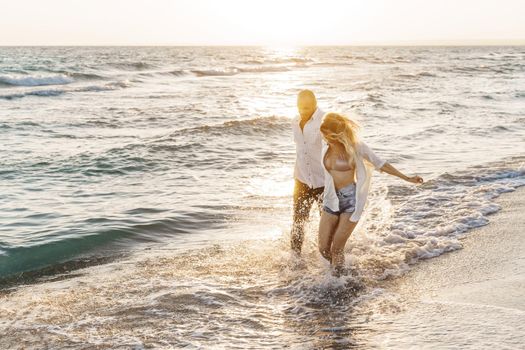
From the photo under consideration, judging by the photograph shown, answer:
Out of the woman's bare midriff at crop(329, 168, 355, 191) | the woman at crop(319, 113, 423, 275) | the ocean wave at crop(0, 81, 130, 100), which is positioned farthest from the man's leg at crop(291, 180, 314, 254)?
the ocean wave at crop(0, 81, 130, 100)

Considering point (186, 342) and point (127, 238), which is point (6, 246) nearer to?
point (127, 238)

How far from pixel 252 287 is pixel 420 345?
216cm

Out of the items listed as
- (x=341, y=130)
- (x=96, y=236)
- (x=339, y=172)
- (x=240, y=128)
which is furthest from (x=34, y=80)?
(x=341, y=130)

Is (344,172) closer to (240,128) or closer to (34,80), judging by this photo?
(240,128)

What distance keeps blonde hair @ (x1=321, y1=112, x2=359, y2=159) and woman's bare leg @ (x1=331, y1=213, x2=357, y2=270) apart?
658 mm

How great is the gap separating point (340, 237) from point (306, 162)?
1.06 m

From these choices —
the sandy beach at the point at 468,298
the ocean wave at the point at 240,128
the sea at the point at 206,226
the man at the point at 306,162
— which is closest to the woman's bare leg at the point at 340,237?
the sea at the point at 206,226

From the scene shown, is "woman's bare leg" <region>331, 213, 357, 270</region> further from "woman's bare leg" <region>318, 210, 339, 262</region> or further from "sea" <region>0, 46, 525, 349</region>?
"sea" <region>0, 46, 525, 349</region>

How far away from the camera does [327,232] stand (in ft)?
20.4

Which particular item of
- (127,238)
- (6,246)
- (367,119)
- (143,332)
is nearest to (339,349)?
(143,332)

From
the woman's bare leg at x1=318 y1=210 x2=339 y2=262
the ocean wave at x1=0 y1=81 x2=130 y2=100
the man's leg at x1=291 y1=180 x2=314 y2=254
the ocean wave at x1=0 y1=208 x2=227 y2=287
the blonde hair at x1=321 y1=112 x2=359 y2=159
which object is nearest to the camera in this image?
the blonde hair at x1=321 y1=112 x2=359 y2=159

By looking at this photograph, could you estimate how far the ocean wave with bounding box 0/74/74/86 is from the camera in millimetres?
37781

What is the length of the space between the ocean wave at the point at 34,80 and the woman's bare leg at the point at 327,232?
35.8 meters

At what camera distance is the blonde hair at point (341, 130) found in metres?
5.80
